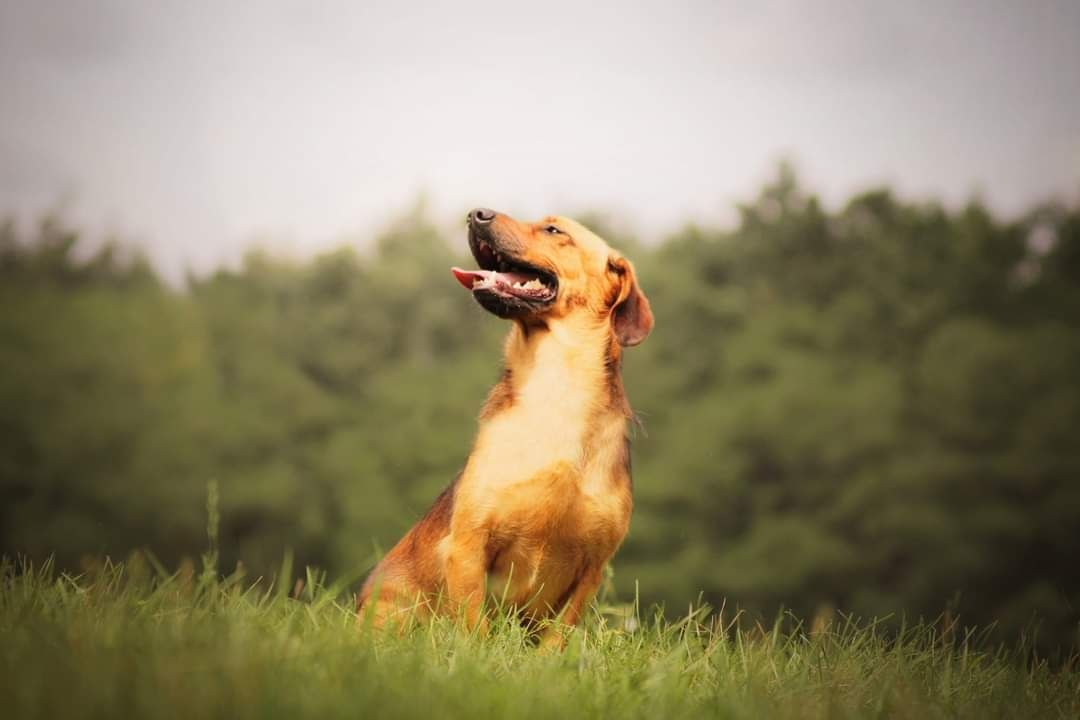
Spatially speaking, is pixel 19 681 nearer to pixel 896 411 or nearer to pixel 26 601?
pixel 26 601

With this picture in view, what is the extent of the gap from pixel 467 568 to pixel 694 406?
103 ft

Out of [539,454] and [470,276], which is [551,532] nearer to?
[539,454]

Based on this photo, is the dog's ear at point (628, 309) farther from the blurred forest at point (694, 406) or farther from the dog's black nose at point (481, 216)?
the blurred forest at point (694, 406)

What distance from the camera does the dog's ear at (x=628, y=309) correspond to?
17.1ft

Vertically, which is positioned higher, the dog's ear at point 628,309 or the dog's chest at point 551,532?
Answer: the dog's ear at point 628,309

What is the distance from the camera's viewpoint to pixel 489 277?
5020 mm

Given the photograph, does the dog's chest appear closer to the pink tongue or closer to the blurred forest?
the pink tongue

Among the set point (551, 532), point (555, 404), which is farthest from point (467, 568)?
point (555, 404)

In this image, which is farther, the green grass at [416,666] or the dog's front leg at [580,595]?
the dog's front leg at [580,595]

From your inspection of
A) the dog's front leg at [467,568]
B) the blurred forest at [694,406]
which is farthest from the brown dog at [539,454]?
the blurred forest at [694,406]

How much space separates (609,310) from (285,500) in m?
30.7

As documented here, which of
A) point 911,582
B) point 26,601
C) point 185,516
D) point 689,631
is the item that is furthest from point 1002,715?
point 185,516

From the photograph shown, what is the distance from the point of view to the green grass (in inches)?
105

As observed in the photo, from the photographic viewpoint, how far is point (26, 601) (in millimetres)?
3605
